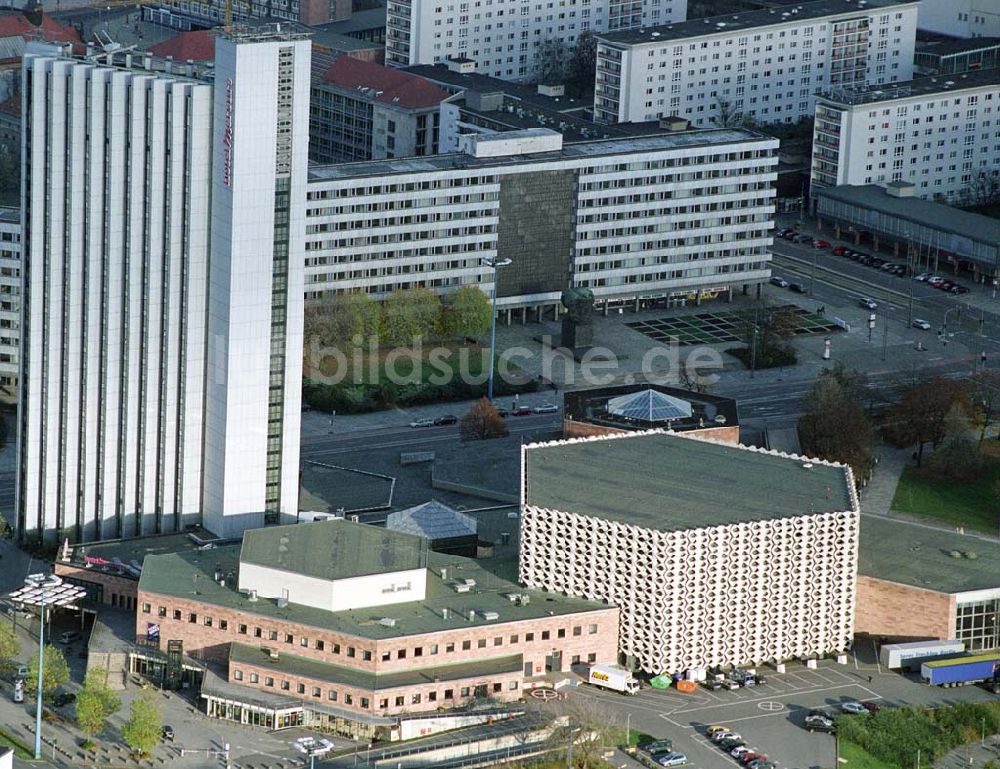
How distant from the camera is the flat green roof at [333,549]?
531ft

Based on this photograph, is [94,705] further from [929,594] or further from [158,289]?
[929,594]

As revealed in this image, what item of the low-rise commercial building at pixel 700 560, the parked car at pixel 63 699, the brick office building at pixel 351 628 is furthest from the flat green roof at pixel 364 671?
the parked car at pixel 63 699

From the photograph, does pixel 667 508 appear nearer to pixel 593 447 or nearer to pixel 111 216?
pixel 593 447

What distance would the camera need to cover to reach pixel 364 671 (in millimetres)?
157875

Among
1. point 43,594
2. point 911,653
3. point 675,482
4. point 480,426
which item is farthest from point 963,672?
point 43,594

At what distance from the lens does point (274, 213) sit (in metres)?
171

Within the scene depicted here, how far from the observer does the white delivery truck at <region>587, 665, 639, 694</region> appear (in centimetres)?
16150

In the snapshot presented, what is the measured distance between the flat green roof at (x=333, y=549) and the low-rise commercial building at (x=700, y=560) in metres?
7.79

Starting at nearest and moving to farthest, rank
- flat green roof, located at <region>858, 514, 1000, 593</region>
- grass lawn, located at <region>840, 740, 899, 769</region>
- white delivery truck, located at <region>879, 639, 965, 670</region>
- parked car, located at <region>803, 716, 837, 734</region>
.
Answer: grass lawn, located at <region>840, 740, 899, 769</region>
parked car, located at <region>803, 716, 837, 734</region>
white delivery truck, located at <region>879, 639, 965, 670</region>
flat green roof, located at <region>858, 514, 1000, 593</region>

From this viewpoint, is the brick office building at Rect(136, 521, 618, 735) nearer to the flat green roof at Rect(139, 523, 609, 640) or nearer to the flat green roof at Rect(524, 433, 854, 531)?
the flat green roof at Rect(139, 523, 609, 640)

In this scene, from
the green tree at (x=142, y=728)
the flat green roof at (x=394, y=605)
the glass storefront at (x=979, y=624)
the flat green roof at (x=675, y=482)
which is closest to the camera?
the green tree at (x=142, y=728)

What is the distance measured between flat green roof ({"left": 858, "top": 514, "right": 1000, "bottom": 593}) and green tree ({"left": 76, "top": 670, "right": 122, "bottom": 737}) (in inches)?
1901

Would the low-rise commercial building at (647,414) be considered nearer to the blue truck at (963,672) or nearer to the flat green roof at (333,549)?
the flat green roof at (333,549)

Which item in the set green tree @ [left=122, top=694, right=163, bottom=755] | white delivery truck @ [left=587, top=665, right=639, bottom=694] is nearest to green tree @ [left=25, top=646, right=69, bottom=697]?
green tree @ [left=122, top=694, right=163, bottom=755]
